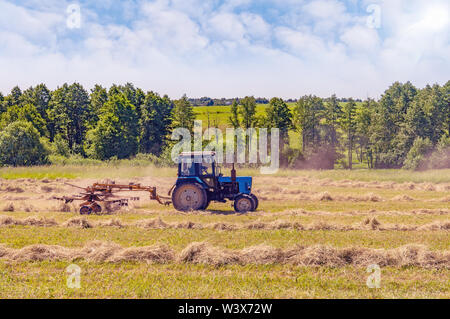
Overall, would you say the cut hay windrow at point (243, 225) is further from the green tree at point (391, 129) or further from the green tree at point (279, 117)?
the green tree at point (391, 129)

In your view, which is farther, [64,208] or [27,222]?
[64,208]

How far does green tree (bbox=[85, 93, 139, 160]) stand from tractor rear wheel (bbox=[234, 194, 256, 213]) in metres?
42.9

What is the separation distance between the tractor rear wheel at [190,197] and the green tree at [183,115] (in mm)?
45806

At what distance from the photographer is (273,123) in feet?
197

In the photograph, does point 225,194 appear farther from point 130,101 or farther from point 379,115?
point 379,115

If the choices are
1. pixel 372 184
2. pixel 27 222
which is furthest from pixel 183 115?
pixel 27 222

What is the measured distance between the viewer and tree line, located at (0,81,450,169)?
55.4 metres

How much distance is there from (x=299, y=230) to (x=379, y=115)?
60.7 metres

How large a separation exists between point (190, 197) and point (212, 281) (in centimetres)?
847

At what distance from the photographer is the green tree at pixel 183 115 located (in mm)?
60750

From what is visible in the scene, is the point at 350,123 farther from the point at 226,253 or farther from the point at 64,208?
the point at 226,253
